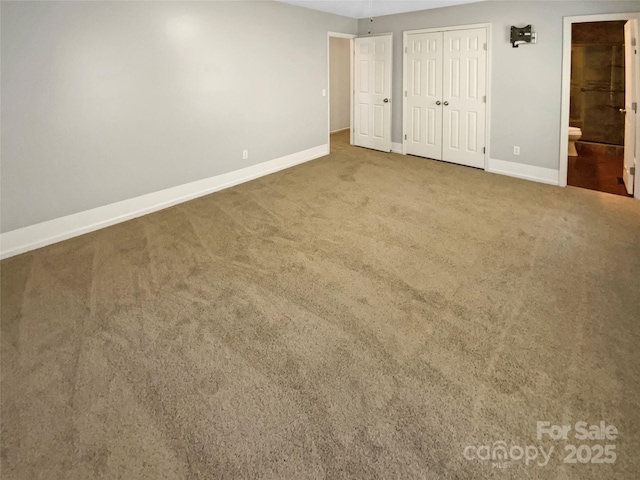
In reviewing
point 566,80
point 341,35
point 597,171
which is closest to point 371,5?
A: point 341,35

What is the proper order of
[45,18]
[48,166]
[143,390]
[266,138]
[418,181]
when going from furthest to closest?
1. [266,138]
2. [418,181]
3. [48,166]
4. [45,18]
5. [143,390]

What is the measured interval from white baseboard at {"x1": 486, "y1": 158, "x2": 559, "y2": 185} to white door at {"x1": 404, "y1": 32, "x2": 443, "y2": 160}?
954 mm

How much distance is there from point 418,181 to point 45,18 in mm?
4422

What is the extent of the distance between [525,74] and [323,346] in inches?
194

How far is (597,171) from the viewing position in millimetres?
6230

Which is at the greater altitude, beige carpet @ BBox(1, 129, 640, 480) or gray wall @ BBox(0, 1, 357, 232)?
gray wall @ BBox(0, 1, 357, 232)

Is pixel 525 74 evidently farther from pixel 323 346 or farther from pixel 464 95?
pixel 323 346

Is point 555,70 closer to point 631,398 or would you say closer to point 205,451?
point 631,398

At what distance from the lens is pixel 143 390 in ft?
7.06

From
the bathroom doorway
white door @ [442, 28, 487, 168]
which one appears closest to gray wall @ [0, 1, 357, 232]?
white door @ [442, 28, 487, 168]

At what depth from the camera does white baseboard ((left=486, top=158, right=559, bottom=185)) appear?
5.55 metres

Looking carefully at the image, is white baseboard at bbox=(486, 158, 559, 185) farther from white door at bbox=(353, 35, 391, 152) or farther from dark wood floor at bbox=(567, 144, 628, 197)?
white door at bbox=(353, 35, 391, 152)

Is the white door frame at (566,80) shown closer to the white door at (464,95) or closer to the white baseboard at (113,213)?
the white door at (464,95)

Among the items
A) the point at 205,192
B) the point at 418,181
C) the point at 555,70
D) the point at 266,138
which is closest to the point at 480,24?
the point at 555,70
